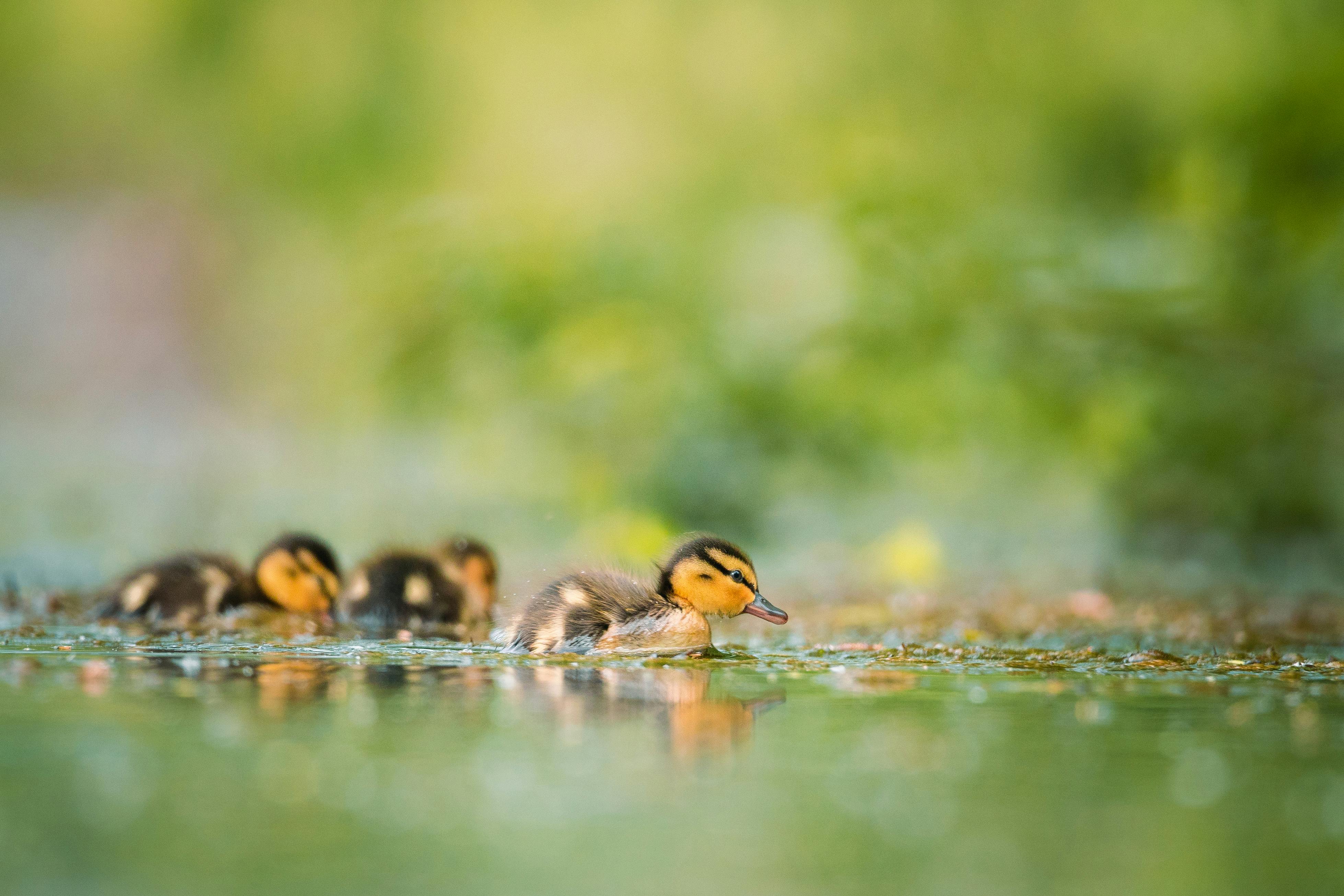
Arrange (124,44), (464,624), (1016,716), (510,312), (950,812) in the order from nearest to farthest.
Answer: (950,812) → (1016,716) → (464,624) → (510,312) → (124,44)

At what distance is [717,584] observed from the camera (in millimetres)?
4977

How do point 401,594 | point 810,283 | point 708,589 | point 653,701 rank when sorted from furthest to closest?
point 810,283 < point 401,594 < point 708,589 < point 653,701

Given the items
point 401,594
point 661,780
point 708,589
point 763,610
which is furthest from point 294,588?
point 661,780

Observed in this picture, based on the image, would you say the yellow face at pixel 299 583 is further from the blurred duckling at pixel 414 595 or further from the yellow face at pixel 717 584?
the yellow face at pixel 717 584

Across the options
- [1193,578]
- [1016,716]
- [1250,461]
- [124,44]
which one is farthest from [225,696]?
[124,44]

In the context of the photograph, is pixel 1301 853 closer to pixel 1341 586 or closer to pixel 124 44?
pixel 1341 586

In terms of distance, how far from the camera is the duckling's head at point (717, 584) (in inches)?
195

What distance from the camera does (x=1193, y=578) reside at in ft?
22.5

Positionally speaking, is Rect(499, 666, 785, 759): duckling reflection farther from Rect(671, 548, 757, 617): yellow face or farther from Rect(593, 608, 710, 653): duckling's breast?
Rect(671, 548, 757, 617): yellow face

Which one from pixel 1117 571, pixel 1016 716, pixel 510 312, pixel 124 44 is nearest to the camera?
pixel 1016 716

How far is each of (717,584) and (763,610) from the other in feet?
0.51

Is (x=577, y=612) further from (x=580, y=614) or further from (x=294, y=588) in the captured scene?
(x=294, y=588)

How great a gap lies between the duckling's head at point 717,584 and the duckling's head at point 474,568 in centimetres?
105

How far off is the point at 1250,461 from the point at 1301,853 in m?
5.13
